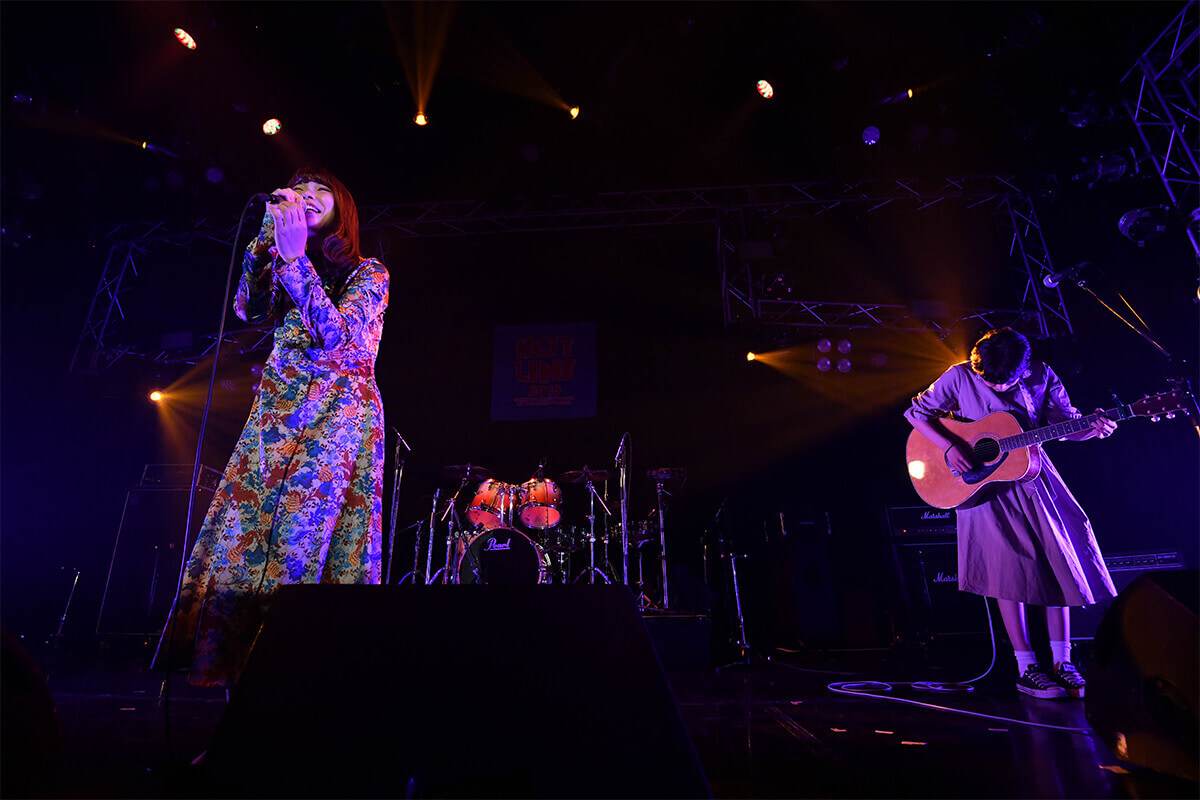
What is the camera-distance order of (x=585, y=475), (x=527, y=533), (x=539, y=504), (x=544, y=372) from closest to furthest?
(x=585, y=475) → (x=539, y=504) → (x=527, y=533) → (x=544, y=372)

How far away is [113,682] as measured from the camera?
135 inches

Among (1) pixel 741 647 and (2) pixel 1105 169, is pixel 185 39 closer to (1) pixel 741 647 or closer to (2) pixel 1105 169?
(1) pixel 741 647

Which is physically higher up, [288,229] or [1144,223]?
[1144,223]

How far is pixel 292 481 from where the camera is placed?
1.75 meters

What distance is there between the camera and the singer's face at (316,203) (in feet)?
6.40

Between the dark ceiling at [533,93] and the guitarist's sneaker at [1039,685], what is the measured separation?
462cm

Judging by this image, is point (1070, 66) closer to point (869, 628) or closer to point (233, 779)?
point (869, 628)

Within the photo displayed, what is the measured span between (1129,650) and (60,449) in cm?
906

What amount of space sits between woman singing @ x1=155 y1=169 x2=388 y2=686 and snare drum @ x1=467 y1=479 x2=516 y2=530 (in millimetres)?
4362

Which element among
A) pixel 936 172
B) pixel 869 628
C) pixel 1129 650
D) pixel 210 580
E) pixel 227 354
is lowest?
pixel 869 628

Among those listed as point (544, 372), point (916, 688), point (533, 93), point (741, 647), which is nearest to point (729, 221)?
point (533, 93)

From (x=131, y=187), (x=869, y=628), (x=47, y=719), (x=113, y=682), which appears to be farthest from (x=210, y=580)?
(x=131, y=187)

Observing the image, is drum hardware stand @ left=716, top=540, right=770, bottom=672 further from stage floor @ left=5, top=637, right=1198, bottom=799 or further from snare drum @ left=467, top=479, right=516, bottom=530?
snare drum @ left=467, top=479, right=516, bottom=530

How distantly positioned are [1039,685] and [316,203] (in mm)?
3734
